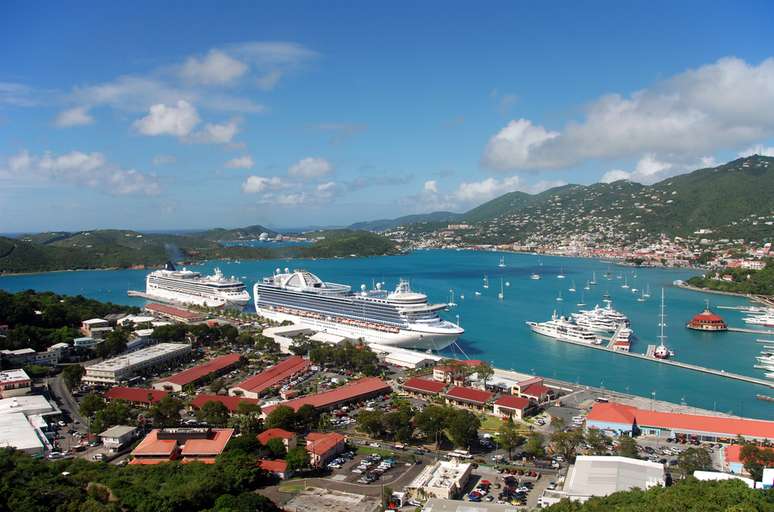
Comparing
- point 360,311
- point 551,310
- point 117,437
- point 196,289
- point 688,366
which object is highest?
point 360,311

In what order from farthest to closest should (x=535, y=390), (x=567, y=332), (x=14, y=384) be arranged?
(x=567, y=332) → (x=14, y=384) → (x=535, y=390)

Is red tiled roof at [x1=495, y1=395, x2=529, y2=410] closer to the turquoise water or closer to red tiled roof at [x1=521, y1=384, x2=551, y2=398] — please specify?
red tiled roof at [x1=521, y1=384, x2=551, y2=398]

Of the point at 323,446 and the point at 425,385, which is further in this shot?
the point at 425,385

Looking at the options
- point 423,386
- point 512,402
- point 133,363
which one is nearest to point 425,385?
point 423,386

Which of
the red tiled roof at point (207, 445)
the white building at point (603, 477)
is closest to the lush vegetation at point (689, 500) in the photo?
the white building at point (603, 477)

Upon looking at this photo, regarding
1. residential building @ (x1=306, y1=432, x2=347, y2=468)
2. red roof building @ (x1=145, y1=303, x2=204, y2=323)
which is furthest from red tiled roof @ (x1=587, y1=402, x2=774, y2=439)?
red roof building @ (x1=145, y1=303, x2=204, y2=323)

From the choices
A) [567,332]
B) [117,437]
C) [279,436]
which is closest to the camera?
[279,436]

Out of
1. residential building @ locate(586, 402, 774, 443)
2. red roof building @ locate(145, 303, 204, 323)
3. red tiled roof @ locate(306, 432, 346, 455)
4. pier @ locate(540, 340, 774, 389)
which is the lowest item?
pier @ locate(540, 340, 774, 389)

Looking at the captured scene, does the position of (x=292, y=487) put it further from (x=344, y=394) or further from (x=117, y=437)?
(x=344, y=394)
